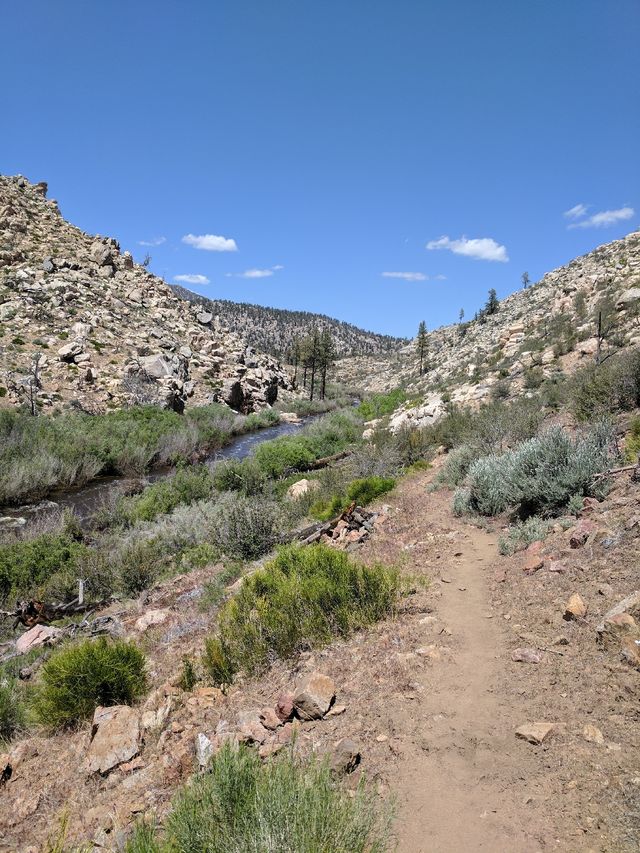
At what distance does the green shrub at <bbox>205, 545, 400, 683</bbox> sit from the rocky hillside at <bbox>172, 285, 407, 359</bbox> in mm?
110613

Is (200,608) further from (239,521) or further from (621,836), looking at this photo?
(621,836)

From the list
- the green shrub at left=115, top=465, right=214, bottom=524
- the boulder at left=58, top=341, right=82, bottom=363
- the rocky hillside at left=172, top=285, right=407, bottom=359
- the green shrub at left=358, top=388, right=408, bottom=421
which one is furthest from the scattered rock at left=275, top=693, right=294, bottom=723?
the rocky hillside at left=172, top=285, right=407, bottom=359

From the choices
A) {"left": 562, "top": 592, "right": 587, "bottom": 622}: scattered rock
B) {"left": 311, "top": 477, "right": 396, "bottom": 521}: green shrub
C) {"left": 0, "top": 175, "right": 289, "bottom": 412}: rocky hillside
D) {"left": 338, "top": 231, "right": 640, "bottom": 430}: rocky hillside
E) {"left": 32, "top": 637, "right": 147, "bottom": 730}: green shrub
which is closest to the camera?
{"left": 562, "top": 592, "right": 587, "bottom": 622}: scattered rock

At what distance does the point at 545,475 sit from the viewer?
6.69 metres

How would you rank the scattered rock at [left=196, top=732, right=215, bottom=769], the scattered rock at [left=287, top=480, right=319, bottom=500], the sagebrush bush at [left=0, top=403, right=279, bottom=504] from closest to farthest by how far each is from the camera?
1. the scattered rock at [left=196, top=732, right=215, bottom=769]
2. the scattered rock at [left=287, top=480, right=319, bottom=500]
3. the sagebrush bush at [left=0, top=403, right=279, bottom=504]

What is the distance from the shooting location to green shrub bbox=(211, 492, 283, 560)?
898 centimetres

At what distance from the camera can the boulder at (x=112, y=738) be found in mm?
3654

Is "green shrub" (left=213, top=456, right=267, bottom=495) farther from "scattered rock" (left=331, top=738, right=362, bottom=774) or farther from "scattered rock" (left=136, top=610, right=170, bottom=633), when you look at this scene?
"scattered rock" (left=331, top=738, right=362, bottom=774)

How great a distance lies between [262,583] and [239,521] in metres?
3.54

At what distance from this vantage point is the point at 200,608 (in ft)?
21.4

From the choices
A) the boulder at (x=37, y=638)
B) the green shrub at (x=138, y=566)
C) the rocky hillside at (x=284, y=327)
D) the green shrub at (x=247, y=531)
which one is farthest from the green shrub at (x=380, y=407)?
the rocky hillside at (x=284, y=327)

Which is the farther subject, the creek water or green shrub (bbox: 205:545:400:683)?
the creek water

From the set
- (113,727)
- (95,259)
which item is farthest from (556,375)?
(95,259)

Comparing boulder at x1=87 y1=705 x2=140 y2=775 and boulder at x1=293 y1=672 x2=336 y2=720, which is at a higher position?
boulder at x1=293 y1=672 x2=336 y2=720
